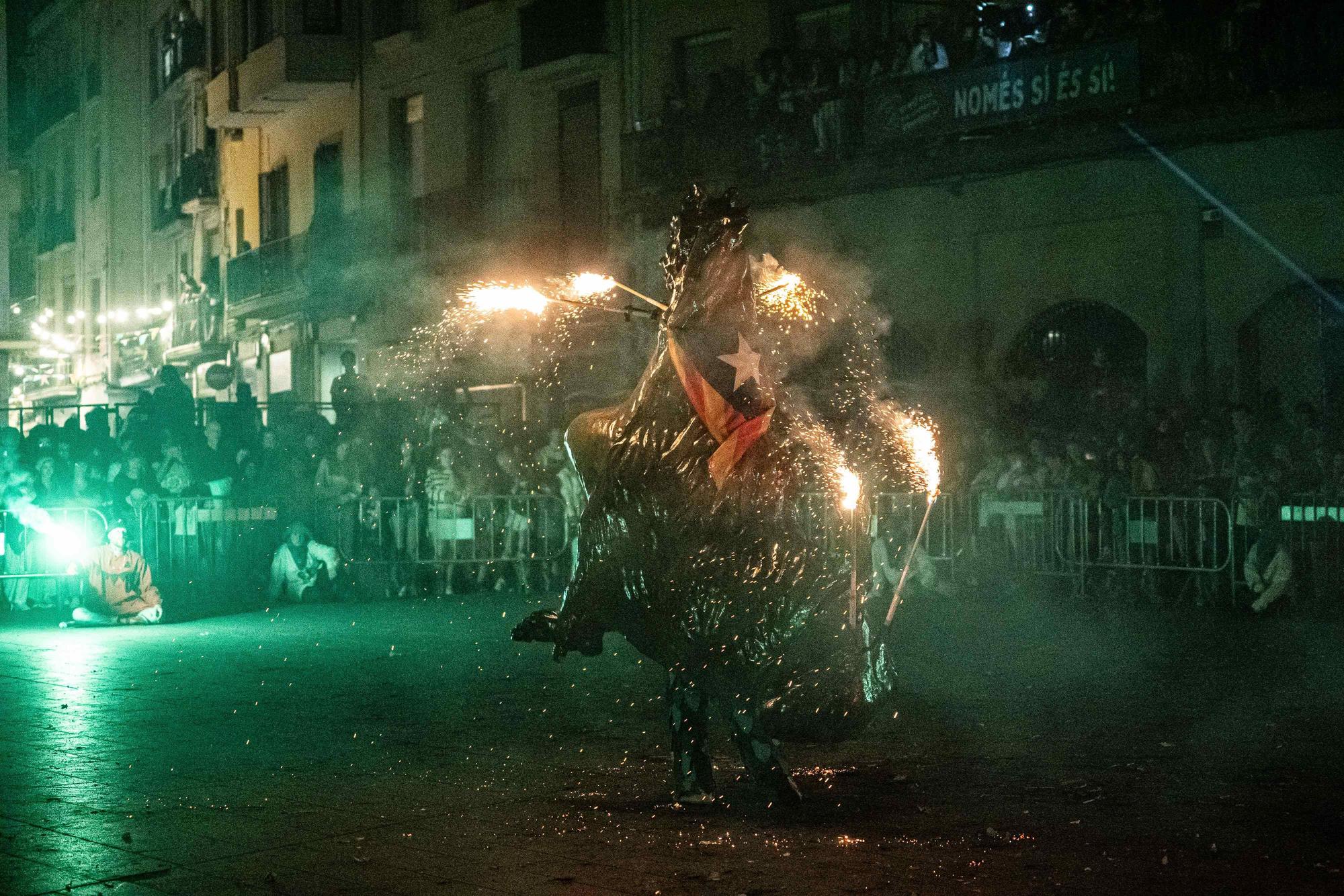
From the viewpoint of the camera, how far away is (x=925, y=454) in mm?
9133

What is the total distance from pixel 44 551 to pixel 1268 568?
10774mm

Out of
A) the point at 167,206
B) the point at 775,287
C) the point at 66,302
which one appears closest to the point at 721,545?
the point at 775,287

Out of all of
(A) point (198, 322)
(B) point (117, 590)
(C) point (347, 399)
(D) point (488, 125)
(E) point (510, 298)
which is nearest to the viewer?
(E) point (510, 298)

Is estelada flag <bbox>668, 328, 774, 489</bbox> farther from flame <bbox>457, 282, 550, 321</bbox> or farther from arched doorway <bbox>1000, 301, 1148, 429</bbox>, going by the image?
arched doorway <bbox>1000, 301, 1148, 429</bbox>

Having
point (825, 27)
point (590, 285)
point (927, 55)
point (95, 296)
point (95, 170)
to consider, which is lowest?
point (590, 285)

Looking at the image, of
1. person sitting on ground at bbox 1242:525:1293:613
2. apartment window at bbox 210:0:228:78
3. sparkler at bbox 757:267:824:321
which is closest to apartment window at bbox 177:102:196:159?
apartment window at bbox 210:0:228:78

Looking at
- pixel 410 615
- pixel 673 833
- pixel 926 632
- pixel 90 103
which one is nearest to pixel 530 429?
pixel 410 615

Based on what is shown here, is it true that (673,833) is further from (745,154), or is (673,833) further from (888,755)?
(745,154)

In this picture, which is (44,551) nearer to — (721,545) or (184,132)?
(721,545)

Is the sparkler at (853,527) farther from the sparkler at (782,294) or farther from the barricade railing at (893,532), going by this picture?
the barricade railing at (893,532)

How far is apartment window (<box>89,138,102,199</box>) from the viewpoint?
44688mm

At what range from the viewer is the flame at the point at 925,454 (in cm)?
805

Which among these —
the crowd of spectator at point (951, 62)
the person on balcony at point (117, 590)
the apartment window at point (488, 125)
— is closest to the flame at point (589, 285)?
the person on balcony at point (117, 590)

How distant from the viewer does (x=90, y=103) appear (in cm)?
4484
